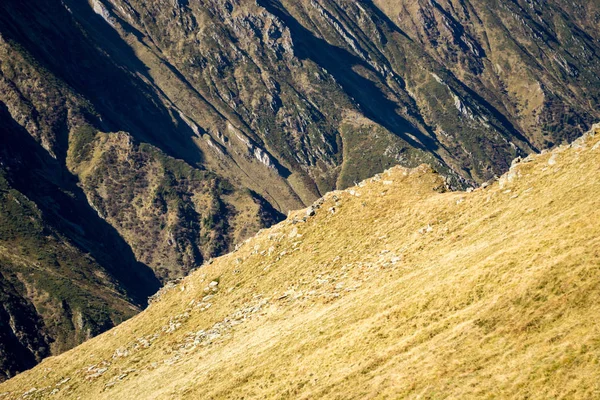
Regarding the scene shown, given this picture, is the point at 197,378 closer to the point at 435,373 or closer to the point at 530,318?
the point at 435,373

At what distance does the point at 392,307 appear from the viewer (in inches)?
2269

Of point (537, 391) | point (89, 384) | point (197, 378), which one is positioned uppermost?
point (89, 384)

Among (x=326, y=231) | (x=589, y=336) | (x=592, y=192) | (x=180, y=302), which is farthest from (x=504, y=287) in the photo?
(x=180, y=302)

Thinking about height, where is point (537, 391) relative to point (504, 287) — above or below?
below

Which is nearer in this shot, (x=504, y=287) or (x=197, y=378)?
(x=504, y=287)

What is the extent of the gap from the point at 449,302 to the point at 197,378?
3164 centimetres

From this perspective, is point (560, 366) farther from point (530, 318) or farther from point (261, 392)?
point (261, 392)

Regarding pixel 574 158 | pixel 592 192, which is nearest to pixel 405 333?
pixel 592 192

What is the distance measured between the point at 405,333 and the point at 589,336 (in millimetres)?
16667

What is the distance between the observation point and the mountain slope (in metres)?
43.7

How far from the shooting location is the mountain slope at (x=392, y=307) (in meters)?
43.7

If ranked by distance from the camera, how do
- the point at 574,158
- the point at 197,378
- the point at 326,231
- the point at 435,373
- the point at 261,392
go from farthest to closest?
the point at 326,231
the point at 574,158
the point at 197,378
the point at 261,392
the point at 435,373

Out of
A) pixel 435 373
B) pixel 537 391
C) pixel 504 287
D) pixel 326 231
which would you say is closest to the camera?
pixel 537 391

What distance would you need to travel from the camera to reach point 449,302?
52.8 m
